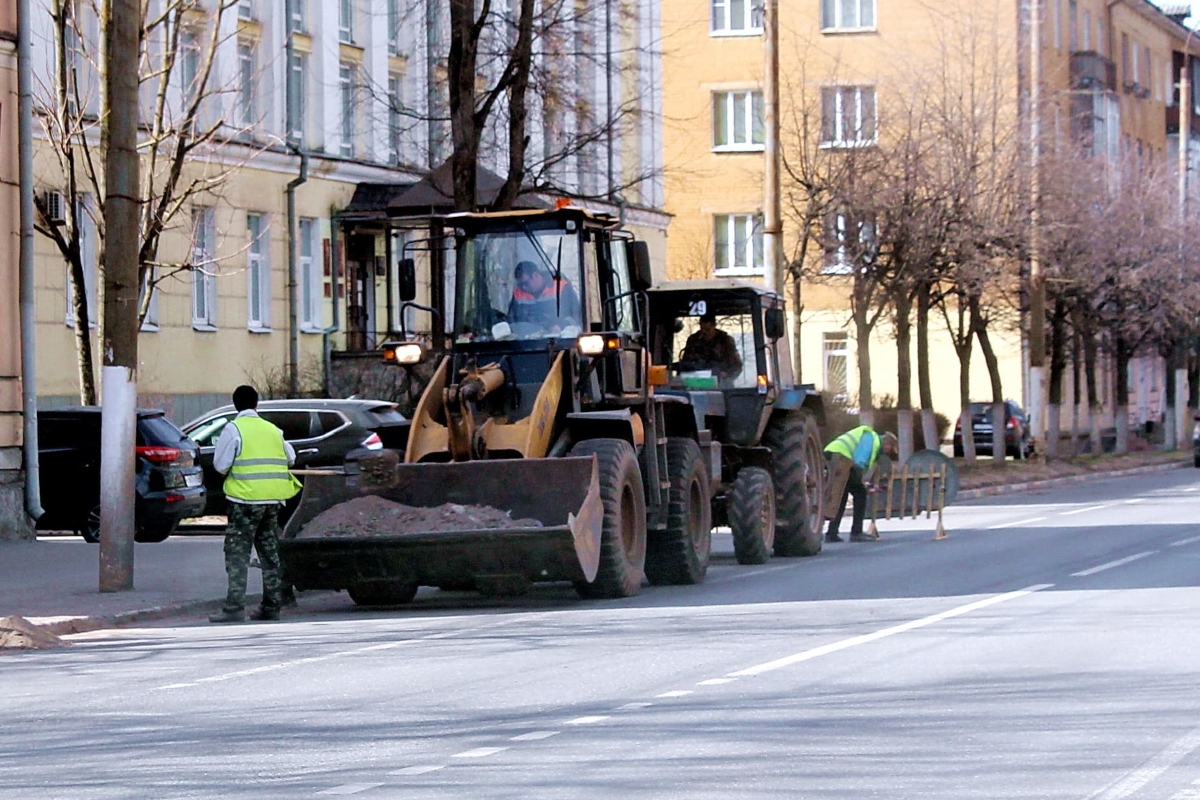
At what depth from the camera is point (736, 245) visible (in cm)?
5906

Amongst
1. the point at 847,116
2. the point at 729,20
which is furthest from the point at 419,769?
the point at 729,20

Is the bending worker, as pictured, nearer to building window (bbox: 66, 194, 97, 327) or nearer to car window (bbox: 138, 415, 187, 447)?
car window (bbox: 138, 415, 187, 447)

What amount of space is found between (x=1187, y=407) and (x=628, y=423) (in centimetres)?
5326

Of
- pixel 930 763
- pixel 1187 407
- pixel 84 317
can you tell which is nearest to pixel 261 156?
pixel 84 317

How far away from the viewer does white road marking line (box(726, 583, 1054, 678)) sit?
12.0m

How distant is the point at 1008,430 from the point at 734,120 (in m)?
13.7

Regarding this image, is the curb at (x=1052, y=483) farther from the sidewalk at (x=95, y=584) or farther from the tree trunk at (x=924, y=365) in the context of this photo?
the sidewalk at (x=95, y=584)

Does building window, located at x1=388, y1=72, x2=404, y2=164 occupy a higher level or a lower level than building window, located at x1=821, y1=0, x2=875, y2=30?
lower

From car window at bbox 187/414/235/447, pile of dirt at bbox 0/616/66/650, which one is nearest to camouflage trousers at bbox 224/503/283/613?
pile of dirt at bbox 0/616/66/650

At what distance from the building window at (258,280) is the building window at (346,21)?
4.83 m

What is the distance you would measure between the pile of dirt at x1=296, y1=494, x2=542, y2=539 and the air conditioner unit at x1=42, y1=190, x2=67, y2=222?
13.6 m

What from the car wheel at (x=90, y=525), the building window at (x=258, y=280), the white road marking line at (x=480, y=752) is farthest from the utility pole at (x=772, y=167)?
the white road marking line at (x=480, y=752)

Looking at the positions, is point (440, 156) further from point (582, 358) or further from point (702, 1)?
point (582, 358)

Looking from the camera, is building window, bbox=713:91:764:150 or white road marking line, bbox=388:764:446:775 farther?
building window, bbox=713:91:764:150
